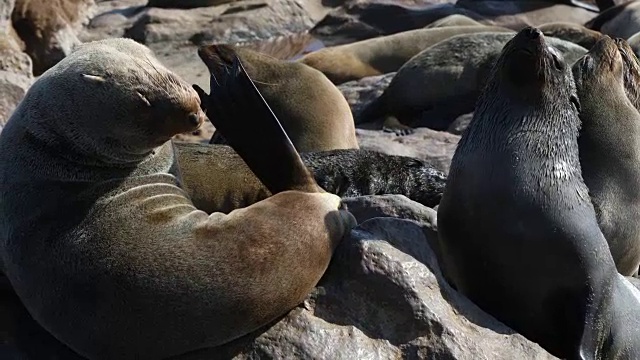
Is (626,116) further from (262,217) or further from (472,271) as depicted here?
(262,217)

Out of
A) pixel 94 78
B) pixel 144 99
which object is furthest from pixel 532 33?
pixel 94 78

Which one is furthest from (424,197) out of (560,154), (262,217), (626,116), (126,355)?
(126,355)

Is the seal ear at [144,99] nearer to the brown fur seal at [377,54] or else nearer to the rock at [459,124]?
the rock at [459,124]

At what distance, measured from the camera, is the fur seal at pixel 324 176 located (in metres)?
5.63

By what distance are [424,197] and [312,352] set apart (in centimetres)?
258

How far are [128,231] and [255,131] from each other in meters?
0.74

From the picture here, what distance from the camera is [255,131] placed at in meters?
4.18

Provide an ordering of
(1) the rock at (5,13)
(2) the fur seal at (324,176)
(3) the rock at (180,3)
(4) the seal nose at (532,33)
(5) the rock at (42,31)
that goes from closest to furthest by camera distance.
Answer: (4) the seal nose at (532,33) < (2) the fur seal at (324,176) < (1) the rock at (5,13) < (5) the rock at (42,31) < (3) the rock at (180,3)

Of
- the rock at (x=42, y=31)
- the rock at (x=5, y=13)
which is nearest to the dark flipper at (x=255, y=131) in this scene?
the rock at (x=5, y=13)

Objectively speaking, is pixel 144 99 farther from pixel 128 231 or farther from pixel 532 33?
pixel 532 33

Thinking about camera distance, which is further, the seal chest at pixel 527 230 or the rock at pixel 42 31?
the rock at pixel 42 31

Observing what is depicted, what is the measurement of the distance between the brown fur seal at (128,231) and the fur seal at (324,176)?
1.53 metres

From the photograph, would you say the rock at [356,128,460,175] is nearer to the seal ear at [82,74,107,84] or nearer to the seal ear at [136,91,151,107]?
the seal ear at [136,91,151,107]

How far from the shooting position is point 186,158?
5758 millimetres
